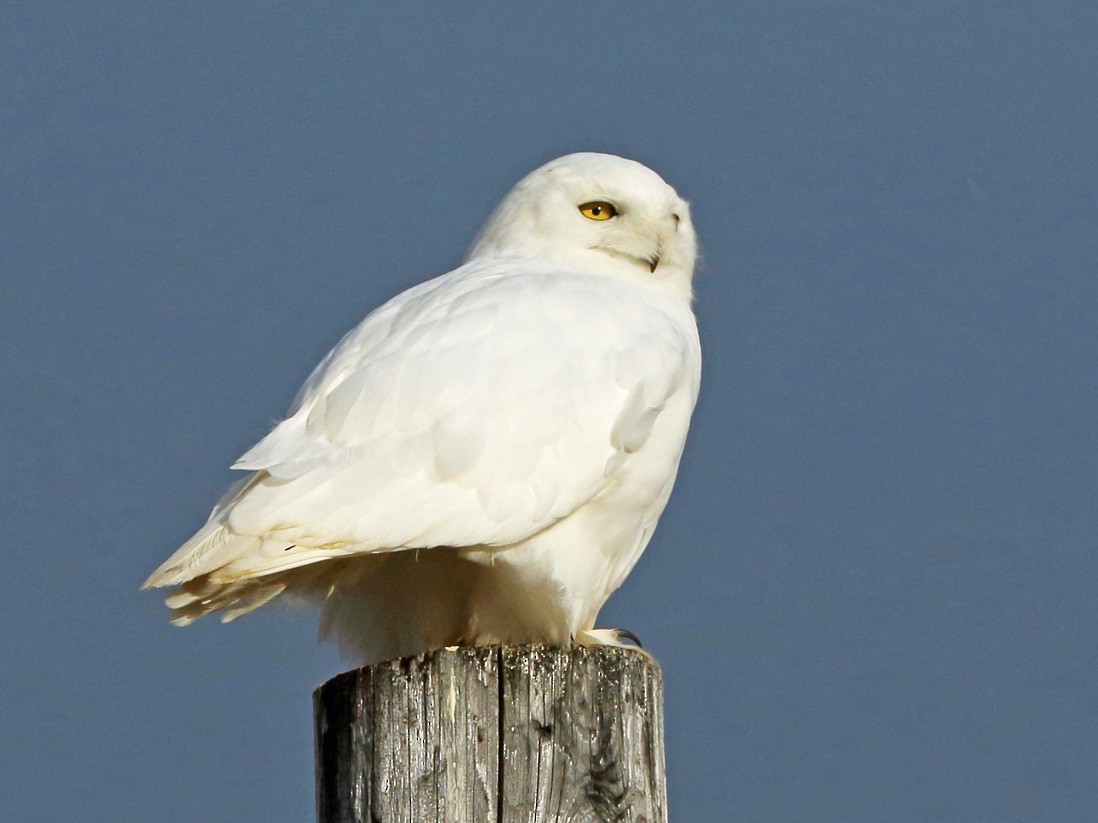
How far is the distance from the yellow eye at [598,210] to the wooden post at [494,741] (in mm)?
2573

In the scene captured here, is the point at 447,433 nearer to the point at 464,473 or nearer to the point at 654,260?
the point at 464,473

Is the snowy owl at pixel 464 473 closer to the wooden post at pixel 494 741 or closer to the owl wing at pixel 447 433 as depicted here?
the owl wing at pixel 447 433

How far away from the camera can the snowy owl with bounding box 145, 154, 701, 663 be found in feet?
14.6

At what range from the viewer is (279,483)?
4.54 metres

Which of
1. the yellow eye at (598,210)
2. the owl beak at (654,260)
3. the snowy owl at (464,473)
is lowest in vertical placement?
the snowy owl at (464,473)

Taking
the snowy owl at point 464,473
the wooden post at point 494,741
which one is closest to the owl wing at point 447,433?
the snowy owl at point 464,473

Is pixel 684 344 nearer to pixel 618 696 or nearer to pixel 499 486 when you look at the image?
pixel 499 486

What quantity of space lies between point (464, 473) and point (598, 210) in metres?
1.78

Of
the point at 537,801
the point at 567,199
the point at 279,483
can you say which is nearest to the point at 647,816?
the point at 537,801

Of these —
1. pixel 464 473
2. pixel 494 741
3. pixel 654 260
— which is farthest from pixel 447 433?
pixel 654 260

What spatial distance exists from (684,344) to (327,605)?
1.42m

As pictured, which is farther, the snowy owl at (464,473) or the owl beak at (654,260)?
the owl beak at (654,260)

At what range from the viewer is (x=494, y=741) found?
142 inches

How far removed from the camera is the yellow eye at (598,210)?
6035 millimetres
